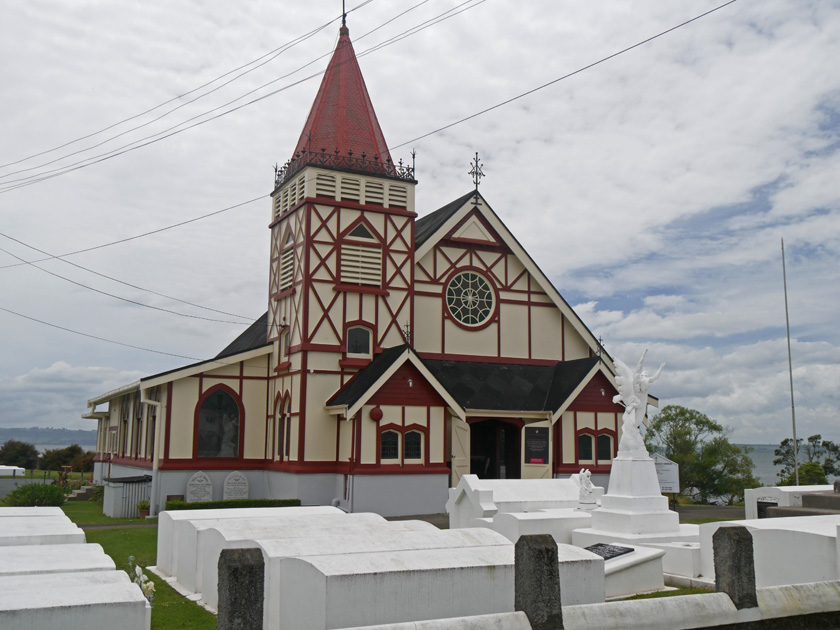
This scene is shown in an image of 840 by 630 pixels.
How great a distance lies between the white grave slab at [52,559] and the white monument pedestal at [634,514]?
10666mm

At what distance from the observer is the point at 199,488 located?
29.5 m

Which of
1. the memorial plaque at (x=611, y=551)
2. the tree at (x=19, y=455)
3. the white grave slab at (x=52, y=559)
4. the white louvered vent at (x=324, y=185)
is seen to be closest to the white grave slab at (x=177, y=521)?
the white grave slab at (x=52, y=559)

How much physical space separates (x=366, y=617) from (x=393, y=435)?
1905 cm

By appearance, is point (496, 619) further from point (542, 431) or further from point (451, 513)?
point (542, 431)

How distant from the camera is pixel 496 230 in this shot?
34.3 m

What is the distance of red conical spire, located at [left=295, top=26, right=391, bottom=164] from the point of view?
32.1 m

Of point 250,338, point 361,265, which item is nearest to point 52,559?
point 361,265

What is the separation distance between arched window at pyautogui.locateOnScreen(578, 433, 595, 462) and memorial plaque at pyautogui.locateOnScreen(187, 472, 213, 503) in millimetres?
13911

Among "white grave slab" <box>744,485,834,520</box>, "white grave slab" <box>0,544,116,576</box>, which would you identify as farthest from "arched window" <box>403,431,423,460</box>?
"white grave slab" <box>0,544,116,576</box>

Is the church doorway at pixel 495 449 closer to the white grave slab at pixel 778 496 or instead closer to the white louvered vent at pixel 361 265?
the white louvered vent at pixel 361 265

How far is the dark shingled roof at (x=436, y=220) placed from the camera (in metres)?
33.1

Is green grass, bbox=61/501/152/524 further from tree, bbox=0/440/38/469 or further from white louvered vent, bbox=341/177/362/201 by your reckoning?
tree, bbox=0/440/38/469

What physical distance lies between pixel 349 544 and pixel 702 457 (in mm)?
35212

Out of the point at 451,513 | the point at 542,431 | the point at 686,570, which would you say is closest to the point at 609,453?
the point at 542,431
